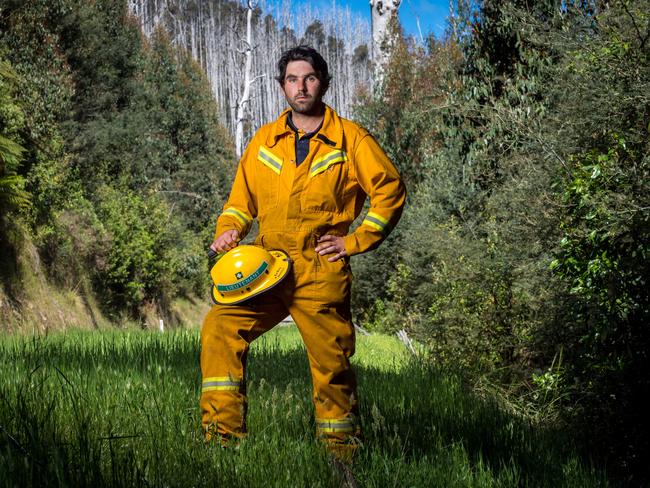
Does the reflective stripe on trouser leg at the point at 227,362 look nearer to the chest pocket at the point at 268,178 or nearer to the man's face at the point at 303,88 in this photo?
the chest pocket at the point at 268,178

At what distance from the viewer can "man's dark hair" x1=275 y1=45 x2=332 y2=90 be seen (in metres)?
4.52

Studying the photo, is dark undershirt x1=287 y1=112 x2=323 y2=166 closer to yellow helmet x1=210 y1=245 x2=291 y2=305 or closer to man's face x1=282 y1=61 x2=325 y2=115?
man's face x1=282 y1=61 x2=325 y2=115

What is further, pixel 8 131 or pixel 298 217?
pixel 8 131

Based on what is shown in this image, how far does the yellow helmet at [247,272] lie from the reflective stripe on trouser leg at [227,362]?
126mm

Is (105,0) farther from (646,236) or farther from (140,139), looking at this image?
(646,236)

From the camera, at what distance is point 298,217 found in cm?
431

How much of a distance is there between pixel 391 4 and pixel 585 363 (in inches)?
840

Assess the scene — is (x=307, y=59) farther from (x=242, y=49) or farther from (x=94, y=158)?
(x=242, y=49)

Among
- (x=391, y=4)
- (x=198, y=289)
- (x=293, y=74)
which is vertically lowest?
(x=198, y=289)

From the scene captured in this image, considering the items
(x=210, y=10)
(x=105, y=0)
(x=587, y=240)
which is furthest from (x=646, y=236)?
(x=210, y=10)

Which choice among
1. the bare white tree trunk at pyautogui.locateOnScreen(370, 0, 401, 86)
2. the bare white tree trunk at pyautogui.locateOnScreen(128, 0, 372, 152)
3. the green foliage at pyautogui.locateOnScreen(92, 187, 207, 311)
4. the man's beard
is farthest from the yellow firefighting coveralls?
the bare white tree trunk at pyautogui.locateOnScreen(128, 0, 372, 152)

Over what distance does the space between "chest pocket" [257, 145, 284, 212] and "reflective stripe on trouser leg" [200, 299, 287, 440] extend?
558 millimetres

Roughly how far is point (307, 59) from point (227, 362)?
5.81 feet

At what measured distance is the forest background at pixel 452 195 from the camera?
19.6 ft
